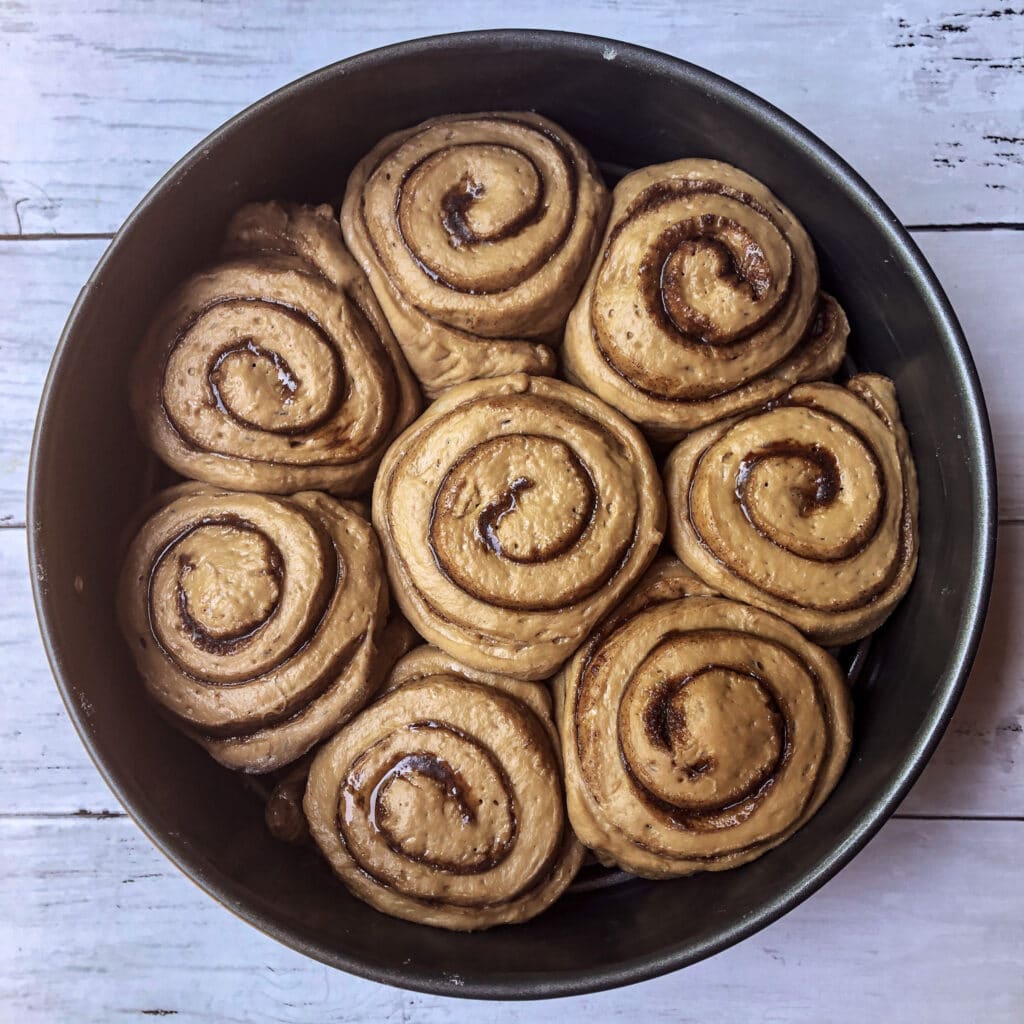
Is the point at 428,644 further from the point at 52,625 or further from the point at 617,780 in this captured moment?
the point at 52,625

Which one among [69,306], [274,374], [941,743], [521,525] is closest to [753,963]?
[941,743]

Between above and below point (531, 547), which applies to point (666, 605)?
below

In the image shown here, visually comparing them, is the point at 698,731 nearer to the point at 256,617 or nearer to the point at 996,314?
the point at 256,617

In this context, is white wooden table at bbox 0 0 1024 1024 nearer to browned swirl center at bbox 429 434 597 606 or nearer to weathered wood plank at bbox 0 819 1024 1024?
weathered wood plank at bbox 0 819 1024 1024

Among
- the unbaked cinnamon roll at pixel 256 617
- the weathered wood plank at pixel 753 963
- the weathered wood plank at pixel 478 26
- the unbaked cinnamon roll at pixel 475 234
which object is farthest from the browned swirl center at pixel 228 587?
the weathered wood plank at pixel 478 26

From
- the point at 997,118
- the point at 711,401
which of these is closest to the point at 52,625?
the point at 711,401

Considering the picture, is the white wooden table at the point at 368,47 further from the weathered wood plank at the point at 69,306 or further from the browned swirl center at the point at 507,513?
the browned swirl center at the point at 507,513
